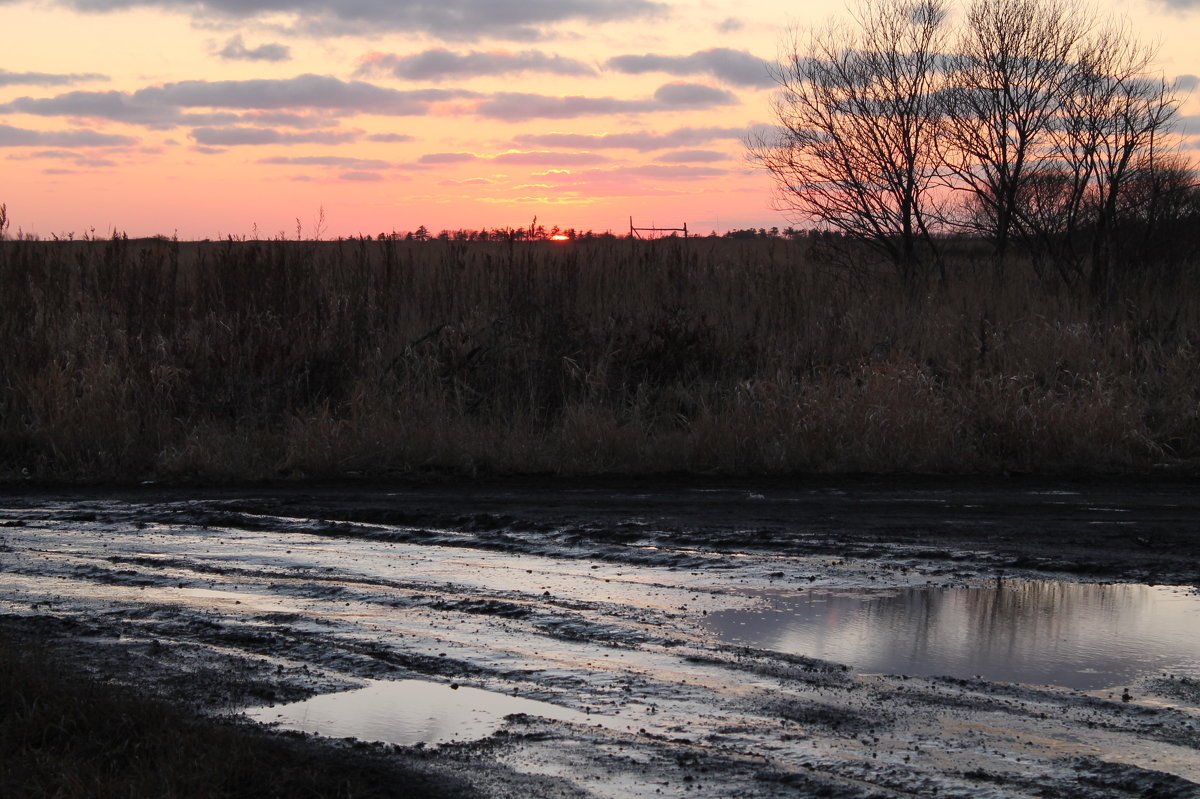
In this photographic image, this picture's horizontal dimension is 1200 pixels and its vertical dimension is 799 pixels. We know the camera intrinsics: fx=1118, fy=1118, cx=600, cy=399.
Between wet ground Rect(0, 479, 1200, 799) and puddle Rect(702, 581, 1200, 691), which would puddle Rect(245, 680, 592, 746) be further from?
puddle Rect(702, 581, 1200, 691)

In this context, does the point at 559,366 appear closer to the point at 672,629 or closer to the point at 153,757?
the point at 672,629

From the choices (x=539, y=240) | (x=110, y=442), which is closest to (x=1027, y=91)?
(x=539, y=240)

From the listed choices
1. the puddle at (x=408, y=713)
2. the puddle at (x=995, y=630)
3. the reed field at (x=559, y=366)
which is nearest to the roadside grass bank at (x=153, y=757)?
the puddle at (x=408, y=713)

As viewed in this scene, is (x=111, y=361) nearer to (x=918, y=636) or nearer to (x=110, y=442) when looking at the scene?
(x=110, y=442)

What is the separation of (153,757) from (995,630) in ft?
13.6

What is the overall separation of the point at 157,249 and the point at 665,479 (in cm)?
1087

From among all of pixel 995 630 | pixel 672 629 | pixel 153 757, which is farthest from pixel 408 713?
pixel 995 630

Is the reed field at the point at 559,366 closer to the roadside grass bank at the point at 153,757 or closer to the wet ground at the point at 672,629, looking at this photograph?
the wet ground at the point at 672,629

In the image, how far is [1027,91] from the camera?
20688 millimetres

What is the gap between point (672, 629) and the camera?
232 inches

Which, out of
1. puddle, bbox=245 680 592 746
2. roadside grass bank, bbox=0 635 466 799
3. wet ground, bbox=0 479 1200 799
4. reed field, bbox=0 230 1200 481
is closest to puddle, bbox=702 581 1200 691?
wet ground, bbox=0 479 1200 799

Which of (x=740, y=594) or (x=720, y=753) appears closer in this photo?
(x=720, y=753)

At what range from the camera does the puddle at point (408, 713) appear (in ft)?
14.8

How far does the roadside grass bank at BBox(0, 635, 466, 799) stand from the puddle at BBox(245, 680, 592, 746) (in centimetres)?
22
